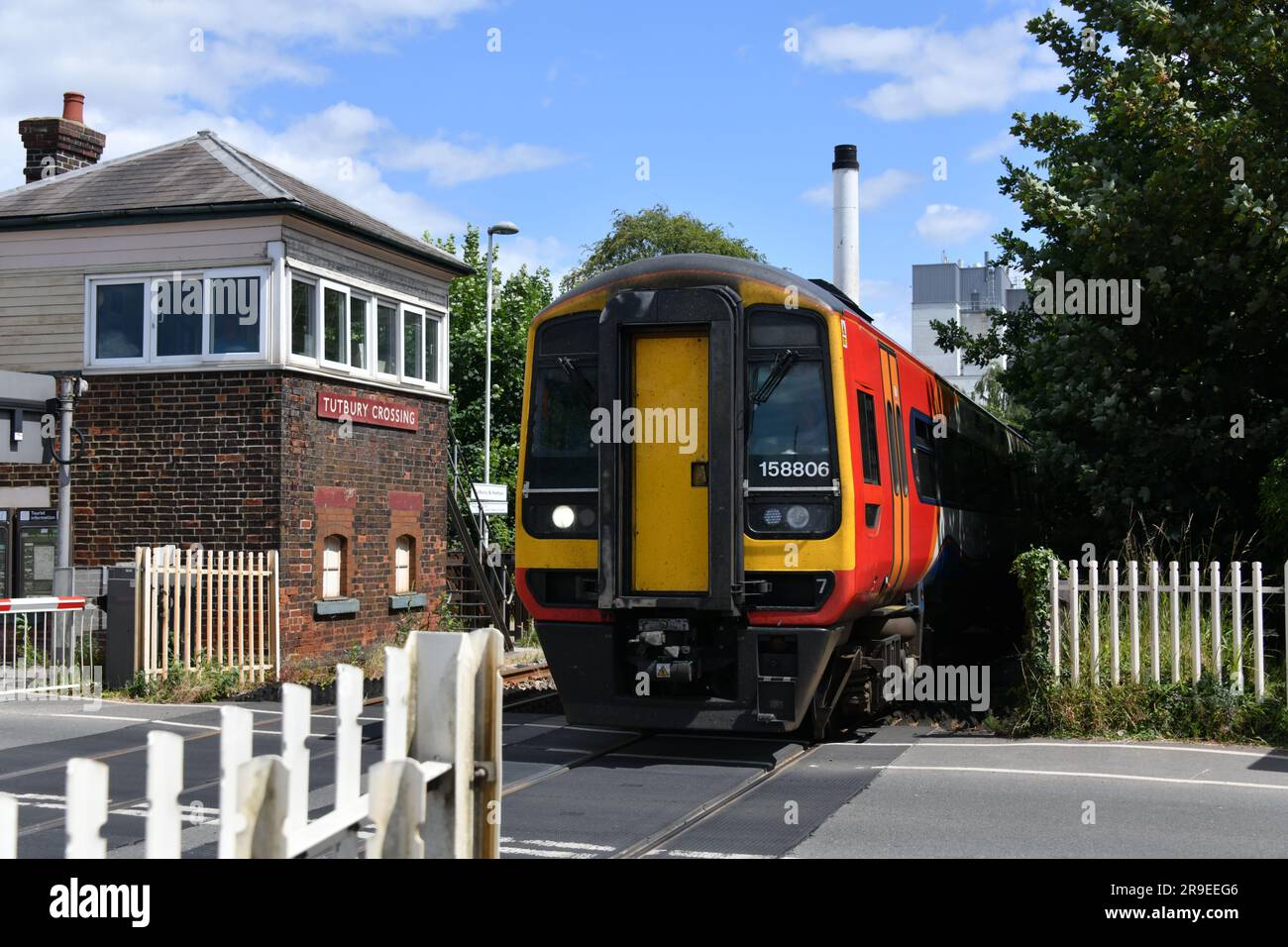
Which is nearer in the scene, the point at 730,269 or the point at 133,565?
the point at 730,269

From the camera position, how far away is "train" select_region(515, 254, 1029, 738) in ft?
34.0

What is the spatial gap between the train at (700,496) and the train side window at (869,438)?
1.2 inches

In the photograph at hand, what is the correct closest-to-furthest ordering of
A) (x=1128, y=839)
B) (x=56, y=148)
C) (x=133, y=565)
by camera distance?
1. (x=1128, y=839)
2. (x=133, y=565)
3. (x=56, y=148)

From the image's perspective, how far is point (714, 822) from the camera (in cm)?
841

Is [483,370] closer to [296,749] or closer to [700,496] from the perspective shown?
[700,496]

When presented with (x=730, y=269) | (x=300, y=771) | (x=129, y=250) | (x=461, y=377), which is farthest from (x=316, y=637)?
(x=461, y=377)

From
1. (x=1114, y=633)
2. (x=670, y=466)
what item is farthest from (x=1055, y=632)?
(x=670, y=466)

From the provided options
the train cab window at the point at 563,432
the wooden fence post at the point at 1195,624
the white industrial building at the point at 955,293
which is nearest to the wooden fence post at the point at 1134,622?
the wooden fence post at the point at 1195,624

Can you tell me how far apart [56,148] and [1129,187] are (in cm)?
1558

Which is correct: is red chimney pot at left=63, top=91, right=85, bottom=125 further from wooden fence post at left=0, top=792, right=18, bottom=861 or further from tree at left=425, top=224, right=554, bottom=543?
wooden fence post at left=0, top=792, right=18, bottom=861

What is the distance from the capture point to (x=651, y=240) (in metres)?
53.9

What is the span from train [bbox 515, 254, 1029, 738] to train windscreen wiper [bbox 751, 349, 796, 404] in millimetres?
16

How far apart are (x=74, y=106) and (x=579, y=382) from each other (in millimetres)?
14691

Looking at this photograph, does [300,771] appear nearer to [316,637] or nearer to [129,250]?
[316,637]
